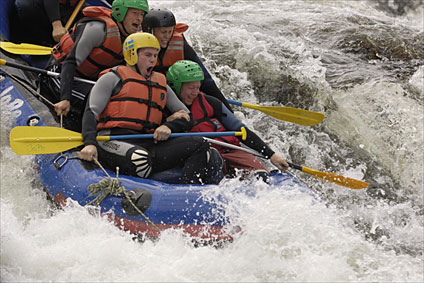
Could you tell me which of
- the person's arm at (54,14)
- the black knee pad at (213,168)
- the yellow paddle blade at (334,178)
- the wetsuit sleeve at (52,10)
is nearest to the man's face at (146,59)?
the black knee pad at (213,168)

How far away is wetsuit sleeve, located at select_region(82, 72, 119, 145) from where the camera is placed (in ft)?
12.2

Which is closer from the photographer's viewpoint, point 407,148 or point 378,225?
point 378,225

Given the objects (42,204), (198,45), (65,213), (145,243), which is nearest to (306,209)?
(145,243)

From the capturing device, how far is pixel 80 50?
166 inches

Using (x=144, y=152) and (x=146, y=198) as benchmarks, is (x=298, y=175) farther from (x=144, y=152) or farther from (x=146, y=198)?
(x=146, y=198)

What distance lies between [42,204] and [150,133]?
38.0 inches

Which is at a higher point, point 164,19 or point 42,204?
point 164,19

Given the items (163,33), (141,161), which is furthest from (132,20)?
(141,161)

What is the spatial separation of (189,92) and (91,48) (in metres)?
0.85

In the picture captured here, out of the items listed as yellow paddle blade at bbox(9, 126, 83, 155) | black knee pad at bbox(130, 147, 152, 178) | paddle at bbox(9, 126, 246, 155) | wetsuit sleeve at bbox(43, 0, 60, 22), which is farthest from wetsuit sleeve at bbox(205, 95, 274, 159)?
wetsuit sleeve at bbox(43, 0, 60, 22)

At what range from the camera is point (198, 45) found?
6738 millimetres

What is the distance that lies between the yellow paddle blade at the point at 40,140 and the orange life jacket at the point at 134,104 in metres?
0.24

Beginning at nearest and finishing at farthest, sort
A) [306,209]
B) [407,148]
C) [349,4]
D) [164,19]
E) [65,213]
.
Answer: [306,209] < [65,213] < [164,19] < [407,148] < [349,4]

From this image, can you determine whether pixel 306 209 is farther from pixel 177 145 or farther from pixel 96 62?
pixel 96 62
